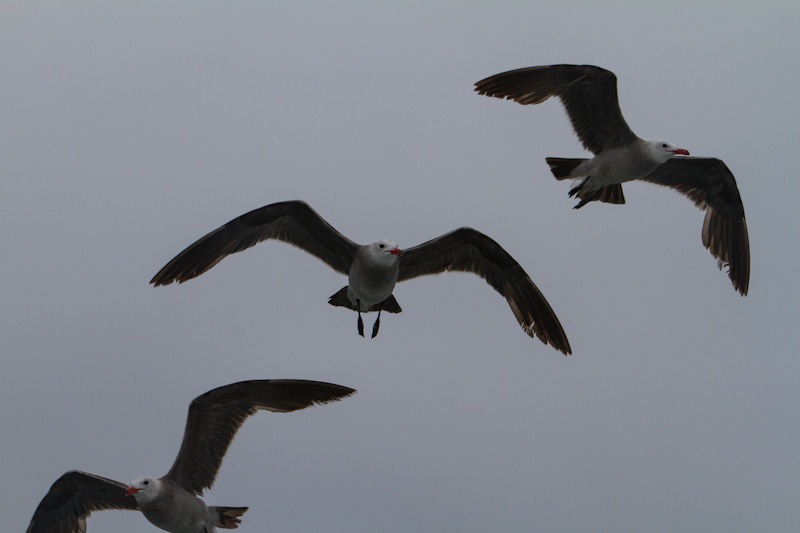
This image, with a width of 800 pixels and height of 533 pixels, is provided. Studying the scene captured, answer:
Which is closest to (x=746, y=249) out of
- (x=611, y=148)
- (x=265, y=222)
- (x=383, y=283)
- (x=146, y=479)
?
(x=611, y=148)

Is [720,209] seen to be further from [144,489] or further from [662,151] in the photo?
[144,489]

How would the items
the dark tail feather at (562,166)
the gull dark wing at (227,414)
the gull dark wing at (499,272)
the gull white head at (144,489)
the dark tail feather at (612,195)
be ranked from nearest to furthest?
the gull white head at (144,489)
the gull dark wing at (227,414)
the gull dark wing at (499,272)
the dark tail feather at (562,166)
the dark tail feather at (612,195)

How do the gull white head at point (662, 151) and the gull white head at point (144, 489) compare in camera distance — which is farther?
the gull white head at point (662, 151)

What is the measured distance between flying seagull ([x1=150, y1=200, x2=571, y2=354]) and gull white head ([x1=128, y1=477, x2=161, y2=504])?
2.90 metres

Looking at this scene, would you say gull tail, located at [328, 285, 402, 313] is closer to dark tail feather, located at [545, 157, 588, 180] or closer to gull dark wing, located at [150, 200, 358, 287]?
gull dark wing, located at [150, 200, 358, 287]

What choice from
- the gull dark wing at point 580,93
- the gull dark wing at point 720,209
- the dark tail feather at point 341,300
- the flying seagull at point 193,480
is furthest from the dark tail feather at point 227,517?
the gull dark wing at point 720,209

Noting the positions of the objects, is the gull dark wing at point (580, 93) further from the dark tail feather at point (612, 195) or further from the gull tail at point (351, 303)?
Answer: the gull tail at point (351, 303)

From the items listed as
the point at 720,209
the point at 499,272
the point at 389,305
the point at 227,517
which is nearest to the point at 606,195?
the point at 499,272

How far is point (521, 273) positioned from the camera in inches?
600

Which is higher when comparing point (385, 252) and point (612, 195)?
point (612, 195)

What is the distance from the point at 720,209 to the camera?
1753 cm

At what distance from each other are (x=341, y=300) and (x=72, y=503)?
16.2ft

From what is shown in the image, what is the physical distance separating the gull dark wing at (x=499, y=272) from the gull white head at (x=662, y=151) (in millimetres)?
2674

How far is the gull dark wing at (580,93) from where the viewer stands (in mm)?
15188
